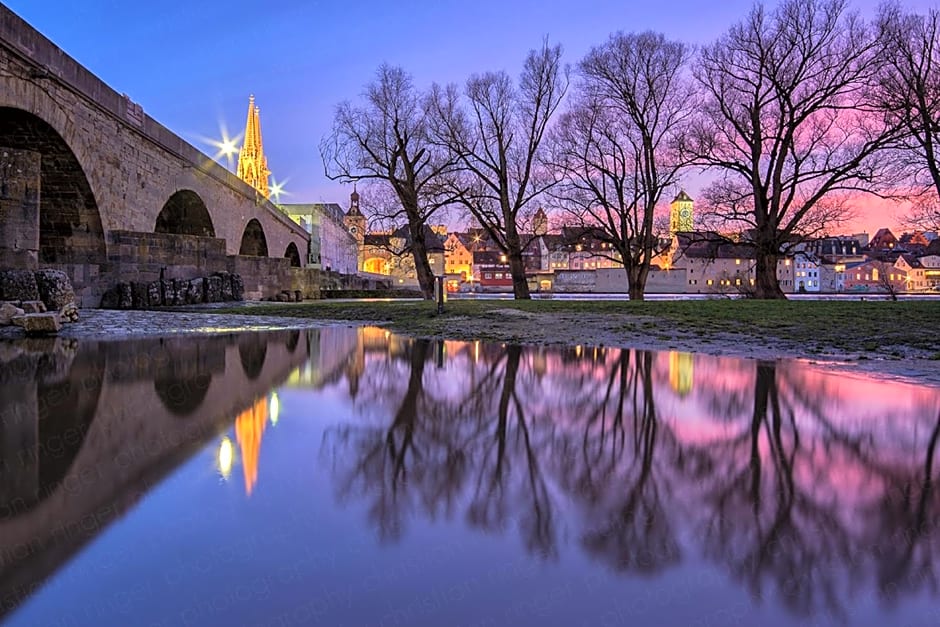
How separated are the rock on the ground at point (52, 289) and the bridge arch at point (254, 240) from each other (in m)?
22.8

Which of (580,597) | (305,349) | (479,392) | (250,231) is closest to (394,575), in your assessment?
(580,597)

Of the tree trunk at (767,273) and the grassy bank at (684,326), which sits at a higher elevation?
the tree trunk at (767,273)

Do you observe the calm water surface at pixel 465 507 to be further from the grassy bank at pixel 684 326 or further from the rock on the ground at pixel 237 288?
the rock on the ground at pixel 237 288

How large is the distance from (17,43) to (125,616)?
12961mm

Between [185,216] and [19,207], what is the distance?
14.1 meters

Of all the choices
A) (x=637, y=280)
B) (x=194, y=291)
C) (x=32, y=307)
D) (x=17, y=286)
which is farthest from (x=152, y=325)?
(x=637, y=280)

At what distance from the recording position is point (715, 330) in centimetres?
1074

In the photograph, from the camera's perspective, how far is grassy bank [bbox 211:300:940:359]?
342 inches

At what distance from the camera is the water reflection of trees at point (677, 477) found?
6.28 feet

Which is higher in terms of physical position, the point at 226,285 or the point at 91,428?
the point at 226,285

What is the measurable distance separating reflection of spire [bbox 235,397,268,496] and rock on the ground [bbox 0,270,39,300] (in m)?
8.48

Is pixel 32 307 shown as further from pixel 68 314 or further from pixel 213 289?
pixel 213 289

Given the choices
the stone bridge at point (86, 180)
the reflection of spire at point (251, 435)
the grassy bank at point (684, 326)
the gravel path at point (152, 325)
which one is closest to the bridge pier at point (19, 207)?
the stone bridge at point (86, 180)

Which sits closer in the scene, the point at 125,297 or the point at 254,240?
the point at 125,297
